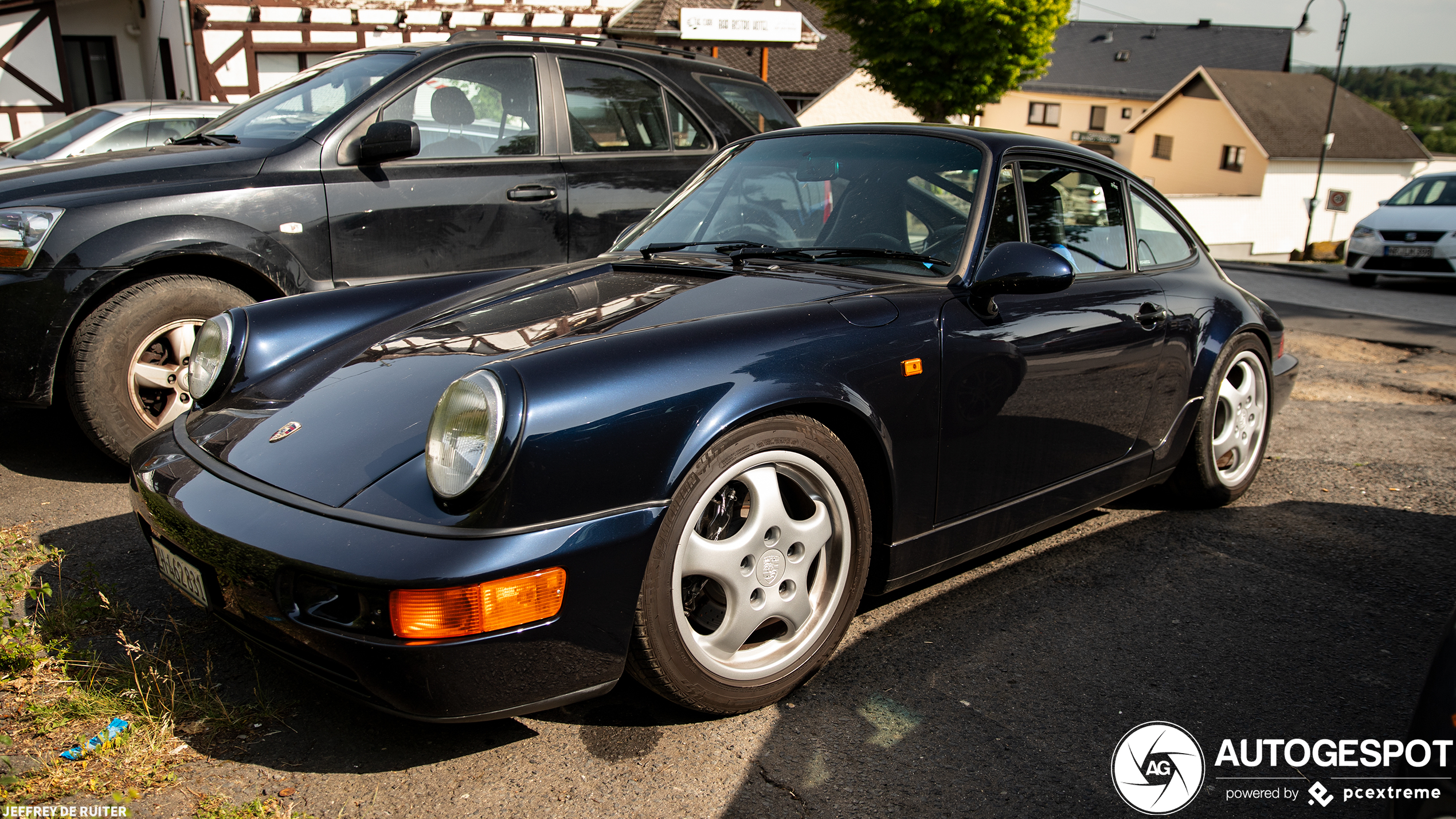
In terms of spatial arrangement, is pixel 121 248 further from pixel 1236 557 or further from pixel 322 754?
pixel 1236 557

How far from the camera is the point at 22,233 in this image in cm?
373

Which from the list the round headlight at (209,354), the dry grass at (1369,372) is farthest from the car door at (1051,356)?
the dry grass at (1369,372)

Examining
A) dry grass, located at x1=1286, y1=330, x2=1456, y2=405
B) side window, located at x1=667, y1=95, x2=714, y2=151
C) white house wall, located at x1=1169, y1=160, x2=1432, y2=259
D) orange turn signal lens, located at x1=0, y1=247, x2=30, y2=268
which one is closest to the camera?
orange turn signal lens, located at x1=0, y1=247, x2=30, y2=268

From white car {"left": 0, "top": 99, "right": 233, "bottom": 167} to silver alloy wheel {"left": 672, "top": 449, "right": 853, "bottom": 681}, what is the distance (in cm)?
795

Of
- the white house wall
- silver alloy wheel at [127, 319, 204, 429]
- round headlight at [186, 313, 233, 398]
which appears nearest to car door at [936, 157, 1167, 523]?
round headlight at [186, 313, 233, 398]

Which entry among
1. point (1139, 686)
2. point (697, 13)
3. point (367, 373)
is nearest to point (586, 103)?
point (367, 373)

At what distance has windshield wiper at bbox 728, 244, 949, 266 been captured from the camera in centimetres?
304

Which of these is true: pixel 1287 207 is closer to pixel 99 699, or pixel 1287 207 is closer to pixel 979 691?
pixel 979 691

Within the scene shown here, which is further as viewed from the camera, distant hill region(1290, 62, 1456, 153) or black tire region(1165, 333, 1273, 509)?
distant hill region(1290, 62, 1456, 153)

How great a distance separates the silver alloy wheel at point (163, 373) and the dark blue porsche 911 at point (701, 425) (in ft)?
3.85

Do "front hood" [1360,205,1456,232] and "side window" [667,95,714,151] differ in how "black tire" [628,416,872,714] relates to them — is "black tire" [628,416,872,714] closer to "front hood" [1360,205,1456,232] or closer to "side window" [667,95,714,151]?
"side window" [667,95,714,151]

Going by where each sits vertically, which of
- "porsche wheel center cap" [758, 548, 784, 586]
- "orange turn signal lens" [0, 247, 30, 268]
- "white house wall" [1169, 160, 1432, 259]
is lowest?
"white house wall" [1169, 160, 1432, 259]

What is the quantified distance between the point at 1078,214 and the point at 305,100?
3583 mm

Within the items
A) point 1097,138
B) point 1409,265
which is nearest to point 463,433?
point 1409,265
